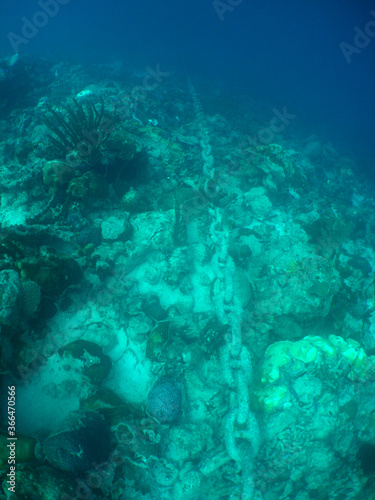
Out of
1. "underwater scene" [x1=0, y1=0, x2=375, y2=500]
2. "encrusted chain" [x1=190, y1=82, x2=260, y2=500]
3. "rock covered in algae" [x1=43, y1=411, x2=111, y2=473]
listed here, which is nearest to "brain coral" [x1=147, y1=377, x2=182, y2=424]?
"underwater scene" [x1=0, y1=0, x2=375, y2=500]

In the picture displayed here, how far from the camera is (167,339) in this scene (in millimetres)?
4852

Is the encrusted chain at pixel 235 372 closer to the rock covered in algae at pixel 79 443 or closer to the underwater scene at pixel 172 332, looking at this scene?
the underwater scene at pixel 172 332

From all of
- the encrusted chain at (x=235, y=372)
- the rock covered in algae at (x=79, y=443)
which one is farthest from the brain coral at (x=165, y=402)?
the encrusted chain at (x=235, y=372)

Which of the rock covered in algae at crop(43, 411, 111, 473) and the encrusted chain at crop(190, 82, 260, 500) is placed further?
the encrusted chain at crop(190, 82, 260, 500)

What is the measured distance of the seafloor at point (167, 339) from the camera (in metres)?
3.91

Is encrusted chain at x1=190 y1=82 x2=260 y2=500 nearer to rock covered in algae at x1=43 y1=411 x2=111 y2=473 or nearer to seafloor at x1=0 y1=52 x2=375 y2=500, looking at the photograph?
seafloor at x1=0 y1=52 x2=375 y2=500

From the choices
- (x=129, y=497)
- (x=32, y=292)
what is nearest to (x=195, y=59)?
(x=32, y=292)

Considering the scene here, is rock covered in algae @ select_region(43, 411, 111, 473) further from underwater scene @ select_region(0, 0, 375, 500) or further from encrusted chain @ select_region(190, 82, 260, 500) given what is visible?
encrusted chain @ select_region(190, 82, 260, 500)

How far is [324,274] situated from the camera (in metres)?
5.18

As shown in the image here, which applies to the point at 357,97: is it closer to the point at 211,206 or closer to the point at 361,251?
the point at 361,251

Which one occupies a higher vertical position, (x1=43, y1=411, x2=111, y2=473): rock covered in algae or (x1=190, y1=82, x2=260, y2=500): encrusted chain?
(x1=43, y1=411, x2=111, y2=473): rock covered in algae

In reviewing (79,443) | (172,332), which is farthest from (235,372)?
(79,443)

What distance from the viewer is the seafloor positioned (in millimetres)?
3912

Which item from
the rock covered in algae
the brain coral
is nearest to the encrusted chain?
the brain coral
